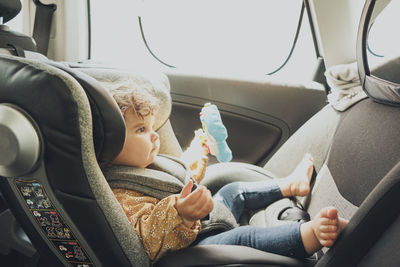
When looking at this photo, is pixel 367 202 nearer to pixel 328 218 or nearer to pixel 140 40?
pixel 328 218

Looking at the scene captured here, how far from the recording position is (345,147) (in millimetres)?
1298

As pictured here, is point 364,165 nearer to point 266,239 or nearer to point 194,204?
point 266,239

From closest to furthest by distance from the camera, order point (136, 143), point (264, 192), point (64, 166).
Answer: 1. point (64, 166)
2. point (136, 143)
3. point (264, 192)

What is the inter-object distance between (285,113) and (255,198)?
0.70 metres

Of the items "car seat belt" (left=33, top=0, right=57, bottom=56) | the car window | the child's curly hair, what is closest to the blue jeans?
the child's curly hair

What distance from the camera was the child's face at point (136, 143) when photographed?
3.83 feet

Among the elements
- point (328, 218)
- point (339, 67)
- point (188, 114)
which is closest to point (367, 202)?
point (328, 218)

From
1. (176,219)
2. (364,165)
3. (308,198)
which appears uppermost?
(364,165)

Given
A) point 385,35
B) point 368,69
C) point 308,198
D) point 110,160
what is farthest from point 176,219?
point 385,35

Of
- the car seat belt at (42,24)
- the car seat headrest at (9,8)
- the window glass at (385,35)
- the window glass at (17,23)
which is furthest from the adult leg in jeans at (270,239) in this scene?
the window glass at (17,23)

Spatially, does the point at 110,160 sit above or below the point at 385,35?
below

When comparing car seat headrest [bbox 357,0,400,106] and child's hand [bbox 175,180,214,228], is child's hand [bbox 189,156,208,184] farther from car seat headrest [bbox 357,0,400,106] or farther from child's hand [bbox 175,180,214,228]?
car seat headrest [bbox 357,0,400,106]

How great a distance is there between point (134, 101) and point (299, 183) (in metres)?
0.66

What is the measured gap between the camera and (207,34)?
242 centimetres
